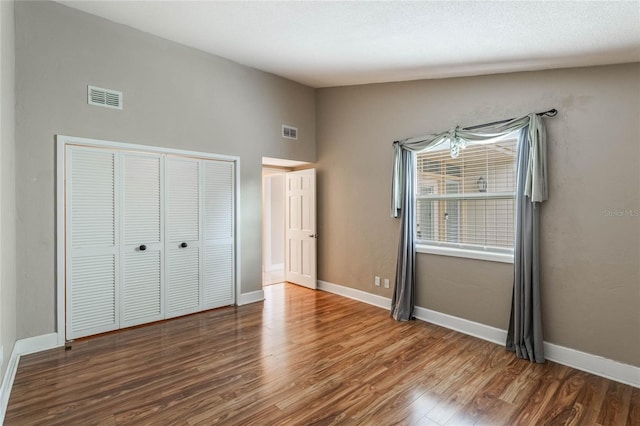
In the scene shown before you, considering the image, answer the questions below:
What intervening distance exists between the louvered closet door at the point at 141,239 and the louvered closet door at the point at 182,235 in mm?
103

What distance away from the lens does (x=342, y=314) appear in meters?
4.19

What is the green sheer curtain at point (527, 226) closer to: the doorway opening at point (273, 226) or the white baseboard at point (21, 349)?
the white baseboard at point (21, 349)

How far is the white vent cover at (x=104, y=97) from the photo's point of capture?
3.36 meters

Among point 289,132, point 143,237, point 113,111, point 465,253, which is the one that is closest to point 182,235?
point 143,237

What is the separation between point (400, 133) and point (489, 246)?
69.7 inches

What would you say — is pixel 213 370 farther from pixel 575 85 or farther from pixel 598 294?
pixel 575 85

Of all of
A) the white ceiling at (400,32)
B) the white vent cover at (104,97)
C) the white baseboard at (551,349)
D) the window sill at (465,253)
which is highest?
the white ceiling at (400,32)

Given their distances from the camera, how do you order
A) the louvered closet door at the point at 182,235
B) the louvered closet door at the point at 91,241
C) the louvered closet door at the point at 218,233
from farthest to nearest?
the louvered closet door at the point at 218,233
the louvered closet door at the point at 182,235
the louvered closet door at the point at 91,241

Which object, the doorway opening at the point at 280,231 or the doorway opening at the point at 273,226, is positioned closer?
the doorway opening at the point at 280,231

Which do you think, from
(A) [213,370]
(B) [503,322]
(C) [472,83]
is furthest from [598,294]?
(A) [213,370]

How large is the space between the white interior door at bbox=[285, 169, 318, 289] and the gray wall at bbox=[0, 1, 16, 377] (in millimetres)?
3600

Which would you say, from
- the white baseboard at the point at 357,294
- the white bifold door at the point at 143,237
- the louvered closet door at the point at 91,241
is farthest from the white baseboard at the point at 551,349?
the louvered closet door at the point at 91,241

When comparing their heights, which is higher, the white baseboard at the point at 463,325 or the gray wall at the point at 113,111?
the gray wall at the point at 113,111

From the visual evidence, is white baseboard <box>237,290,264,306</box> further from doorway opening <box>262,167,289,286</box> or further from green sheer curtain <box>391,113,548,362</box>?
green sheer curtain <box>391,113,548,362</box>
